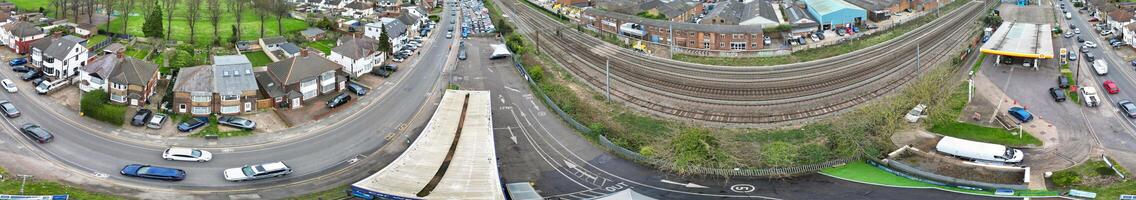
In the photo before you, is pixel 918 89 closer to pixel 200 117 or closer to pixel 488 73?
pixel 488 73

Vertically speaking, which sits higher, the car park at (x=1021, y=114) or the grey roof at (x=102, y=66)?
the grey roof at (x=102, y=66)

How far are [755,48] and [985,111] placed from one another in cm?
2622

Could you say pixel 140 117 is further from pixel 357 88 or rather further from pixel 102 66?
pixel 357 88

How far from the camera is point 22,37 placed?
7019cm

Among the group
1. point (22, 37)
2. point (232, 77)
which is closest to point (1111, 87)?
point (232, 77)

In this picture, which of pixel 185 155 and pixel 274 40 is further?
pixel 274 40

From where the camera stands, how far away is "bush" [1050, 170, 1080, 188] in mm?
45375

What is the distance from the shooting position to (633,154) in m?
50.4

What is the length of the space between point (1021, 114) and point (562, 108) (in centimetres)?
2824

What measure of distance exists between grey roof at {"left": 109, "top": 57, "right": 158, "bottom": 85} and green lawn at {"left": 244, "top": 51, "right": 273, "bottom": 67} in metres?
12.3

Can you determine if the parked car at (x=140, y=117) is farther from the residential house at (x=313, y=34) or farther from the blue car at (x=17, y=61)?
the residential house at (x=313, y=34)

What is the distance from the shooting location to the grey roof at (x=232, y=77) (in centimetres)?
5800

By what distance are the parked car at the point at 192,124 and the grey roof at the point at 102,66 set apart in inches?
322

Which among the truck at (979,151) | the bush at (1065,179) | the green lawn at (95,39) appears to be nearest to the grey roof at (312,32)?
the green lawn at (95,39)
